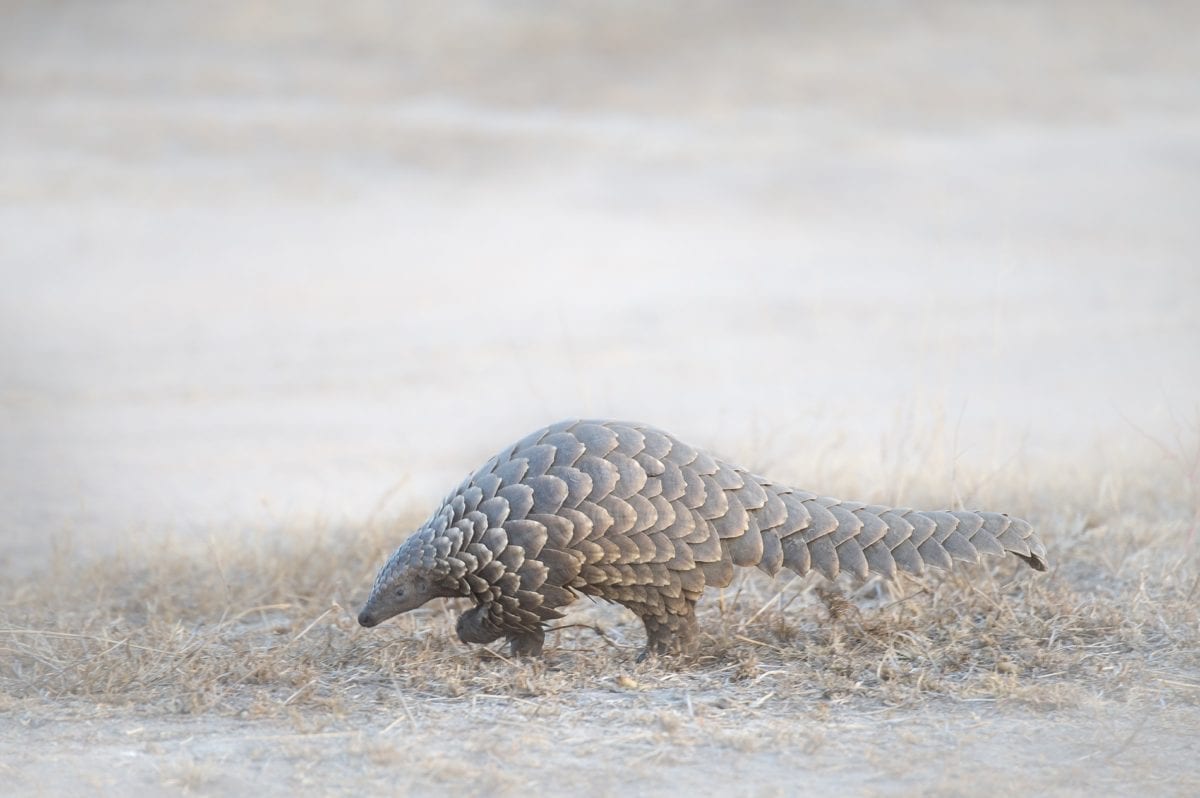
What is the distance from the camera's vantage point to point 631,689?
14.6ft

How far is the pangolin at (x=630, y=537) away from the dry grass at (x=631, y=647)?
0.23m

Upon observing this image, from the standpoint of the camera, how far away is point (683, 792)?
3.58m

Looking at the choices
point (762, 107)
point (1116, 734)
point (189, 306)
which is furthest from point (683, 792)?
point (762, 107)

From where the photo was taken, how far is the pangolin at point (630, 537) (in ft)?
14.5

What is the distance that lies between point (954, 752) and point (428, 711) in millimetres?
1561

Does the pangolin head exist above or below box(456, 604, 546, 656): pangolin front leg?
above

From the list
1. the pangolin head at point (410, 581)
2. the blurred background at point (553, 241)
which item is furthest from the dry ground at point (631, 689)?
the blurred background at point (553, 241)

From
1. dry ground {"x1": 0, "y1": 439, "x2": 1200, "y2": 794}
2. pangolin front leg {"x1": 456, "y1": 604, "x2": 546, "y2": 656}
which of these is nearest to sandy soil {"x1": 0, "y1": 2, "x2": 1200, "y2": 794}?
dry ground {"x1": 0, "y1": 439, "x2": 1200, "y2": 794}

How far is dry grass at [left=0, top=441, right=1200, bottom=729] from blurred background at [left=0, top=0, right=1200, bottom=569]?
100cm

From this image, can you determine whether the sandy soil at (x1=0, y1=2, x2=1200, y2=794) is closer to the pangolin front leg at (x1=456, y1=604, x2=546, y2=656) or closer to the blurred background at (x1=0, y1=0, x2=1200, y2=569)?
→ the blurred background at (x1=0, y1=0, x2=1200, y2=569)

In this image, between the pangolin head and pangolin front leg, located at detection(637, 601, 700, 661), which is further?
pangolin front leg, located at detection(637, 601, 700, 661)

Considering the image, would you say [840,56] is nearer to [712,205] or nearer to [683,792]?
[712,205]

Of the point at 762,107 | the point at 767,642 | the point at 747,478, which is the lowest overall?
the point at 767,642

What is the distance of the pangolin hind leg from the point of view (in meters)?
4.63
